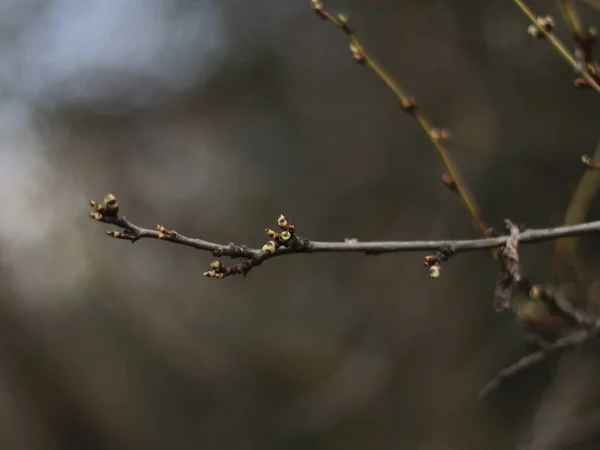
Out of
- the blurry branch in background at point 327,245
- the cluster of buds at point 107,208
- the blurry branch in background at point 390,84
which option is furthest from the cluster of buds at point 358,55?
the cluster of buds at point 107,208

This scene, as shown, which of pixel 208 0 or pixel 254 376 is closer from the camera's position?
pixel 254 376

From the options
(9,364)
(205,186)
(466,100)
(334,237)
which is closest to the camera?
(466,100)

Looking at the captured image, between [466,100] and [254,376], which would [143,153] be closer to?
[254,376]

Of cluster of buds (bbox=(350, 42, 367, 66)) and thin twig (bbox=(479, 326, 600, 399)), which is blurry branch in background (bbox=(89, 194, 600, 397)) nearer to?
thin twig (bbox=(479, 326, 600, 399))

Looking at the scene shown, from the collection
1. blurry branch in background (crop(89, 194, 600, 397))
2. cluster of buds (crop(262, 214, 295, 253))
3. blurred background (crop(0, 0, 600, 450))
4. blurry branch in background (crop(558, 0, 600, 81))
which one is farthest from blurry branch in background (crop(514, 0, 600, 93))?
blurred background (crop(0, 0, 600, 450))

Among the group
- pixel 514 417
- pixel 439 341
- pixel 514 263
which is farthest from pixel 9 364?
pixel 514 263

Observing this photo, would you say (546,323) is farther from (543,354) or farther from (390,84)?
(390,84)

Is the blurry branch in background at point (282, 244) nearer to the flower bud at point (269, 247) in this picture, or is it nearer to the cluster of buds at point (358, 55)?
the flower bud at point (269, 247)
